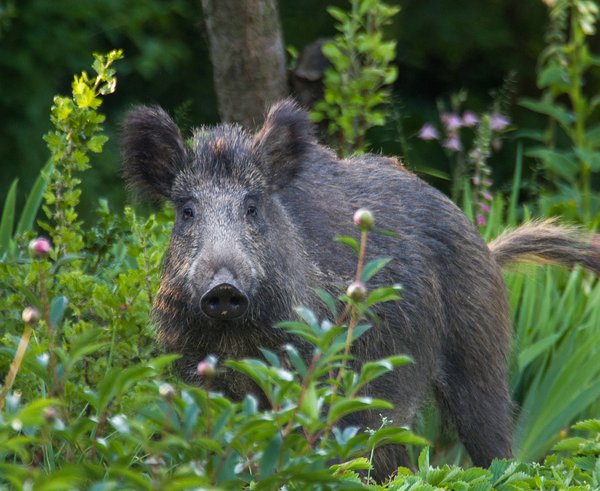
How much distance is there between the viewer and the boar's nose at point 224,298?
141 inches

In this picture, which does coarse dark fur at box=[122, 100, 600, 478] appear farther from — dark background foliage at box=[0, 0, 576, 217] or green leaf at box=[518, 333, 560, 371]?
dark background foliage at box=[0, 0, 576, 217]

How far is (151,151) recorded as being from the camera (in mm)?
4250

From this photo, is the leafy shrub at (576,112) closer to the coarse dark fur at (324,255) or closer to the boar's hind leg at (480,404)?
the coarse dark fur at (324,255)

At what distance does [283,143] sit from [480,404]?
4.00 ft

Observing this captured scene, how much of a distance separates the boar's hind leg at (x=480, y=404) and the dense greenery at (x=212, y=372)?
0.20m

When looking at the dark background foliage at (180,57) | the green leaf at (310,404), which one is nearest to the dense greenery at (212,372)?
the green leaf at (310,404)

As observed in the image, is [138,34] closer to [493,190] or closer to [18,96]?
[18,96]

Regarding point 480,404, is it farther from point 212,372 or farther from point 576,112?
point 212,372

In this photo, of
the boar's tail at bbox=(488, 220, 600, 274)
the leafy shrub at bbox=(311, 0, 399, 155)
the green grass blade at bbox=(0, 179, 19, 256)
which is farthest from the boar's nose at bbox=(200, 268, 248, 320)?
the leafy shrub at bbox=(311, 0, 399, 155)

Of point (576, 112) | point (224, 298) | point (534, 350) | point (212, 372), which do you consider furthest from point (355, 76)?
point (212, 372)

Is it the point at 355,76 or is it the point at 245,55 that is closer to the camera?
the point at 245,55

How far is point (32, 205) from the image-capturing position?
5348 millimetres

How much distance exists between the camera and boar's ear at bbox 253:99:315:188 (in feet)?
13.9

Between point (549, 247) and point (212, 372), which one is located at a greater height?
point (212, 372)
